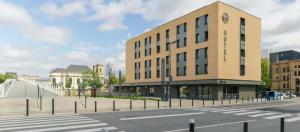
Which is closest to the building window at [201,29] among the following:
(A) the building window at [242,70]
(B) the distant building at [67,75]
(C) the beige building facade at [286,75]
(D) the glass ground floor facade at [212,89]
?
(D) the glass ground floor facade at [212,89]

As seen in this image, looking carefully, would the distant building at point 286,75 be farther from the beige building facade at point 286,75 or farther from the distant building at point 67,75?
the distant building at point 67,75

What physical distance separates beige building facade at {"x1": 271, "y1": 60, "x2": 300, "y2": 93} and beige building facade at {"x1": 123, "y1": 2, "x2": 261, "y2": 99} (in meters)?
52.4

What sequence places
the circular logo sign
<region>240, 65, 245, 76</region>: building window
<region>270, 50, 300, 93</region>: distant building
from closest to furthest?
the circular logo sign < <region>240, 65, 245, 76</region>: building window < <region>270, 50, 300, 93</region>: distant building

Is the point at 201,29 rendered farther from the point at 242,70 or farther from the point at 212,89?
the point at 212,89

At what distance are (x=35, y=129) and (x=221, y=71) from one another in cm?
3608

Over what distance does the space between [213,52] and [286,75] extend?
225 ft

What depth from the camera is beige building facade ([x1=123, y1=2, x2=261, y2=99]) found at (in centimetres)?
4506

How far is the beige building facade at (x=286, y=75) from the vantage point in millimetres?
98750

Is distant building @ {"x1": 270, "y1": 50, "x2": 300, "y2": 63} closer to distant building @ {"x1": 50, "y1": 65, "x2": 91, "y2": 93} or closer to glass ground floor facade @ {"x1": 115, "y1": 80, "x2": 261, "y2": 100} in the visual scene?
Result: glass ground floor facade @ {"x1": 115, "y1": 80, "x2": 261, "y2": 100}

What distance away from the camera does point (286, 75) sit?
10381cm

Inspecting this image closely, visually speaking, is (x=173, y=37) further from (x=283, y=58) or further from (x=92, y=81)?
(x=283, y=58)

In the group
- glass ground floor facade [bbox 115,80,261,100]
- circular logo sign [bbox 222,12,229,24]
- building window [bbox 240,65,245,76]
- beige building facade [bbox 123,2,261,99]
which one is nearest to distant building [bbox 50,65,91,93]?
beige building facade [bbox 123,2,261,99]

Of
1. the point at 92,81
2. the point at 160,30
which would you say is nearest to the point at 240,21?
the point at 160,30

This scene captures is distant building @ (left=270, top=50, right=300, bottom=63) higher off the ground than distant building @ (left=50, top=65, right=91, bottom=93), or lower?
higher
